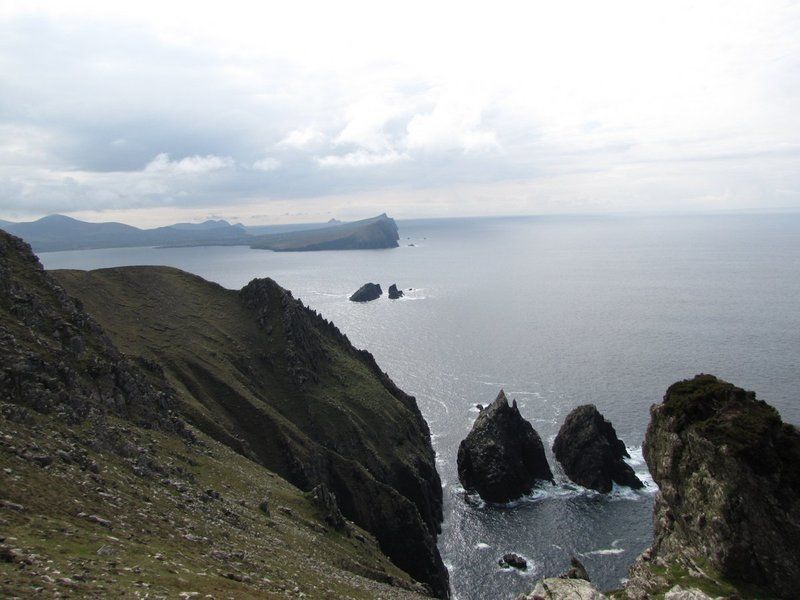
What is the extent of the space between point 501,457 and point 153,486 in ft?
249

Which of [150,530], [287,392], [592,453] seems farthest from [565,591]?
[287,392]

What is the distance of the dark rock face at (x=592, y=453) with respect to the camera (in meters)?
103

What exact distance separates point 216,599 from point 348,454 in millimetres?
78134

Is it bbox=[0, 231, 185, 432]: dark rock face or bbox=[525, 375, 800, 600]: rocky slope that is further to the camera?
bbox=[0, 231, 185, 432]: dark rock face

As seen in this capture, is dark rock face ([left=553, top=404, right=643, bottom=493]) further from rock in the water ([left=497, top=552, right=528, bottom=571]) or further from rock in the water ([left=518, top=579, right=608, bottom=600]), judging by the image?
rock in the water ([left=518, top=579, right=608, bottom=600])

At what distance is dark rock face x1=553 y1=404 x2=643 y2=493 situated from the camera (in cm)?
10288

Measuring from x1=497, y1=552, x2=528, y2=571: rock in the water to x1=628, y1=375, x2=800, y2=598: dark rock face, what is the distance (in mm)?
35061

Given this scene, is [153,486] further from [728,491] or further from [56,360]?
[728,491]

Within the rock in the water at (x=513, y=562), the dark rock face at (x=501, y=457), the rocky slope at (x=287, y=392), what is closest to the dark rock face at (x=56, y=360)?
the rocky slope at (x=287, y=392)

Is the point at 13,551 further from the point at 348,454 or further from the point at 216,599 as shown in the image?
the point at 348,454

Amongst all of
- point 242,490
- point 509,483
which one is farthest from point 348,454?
point 242,490

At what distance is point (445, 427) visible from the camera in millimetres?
132625

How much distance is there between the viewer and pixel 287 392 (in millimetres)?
110562

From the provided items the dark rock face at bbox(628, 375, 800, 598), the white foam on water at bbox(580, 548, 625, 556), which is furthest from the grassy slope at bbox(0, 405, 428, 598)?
the white foam on water at bbox(580, 548, 625, 556)
